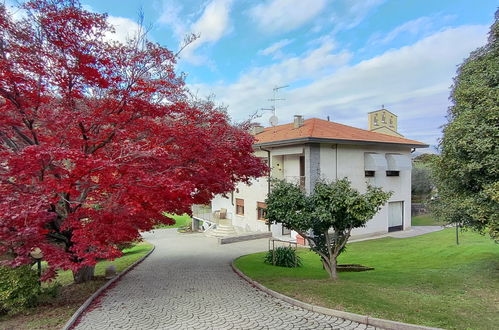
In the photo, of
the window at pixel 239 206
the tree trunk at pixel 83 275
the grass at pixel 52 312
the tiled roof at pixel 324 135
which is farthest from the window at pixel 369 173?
the grass at pixel 52 312

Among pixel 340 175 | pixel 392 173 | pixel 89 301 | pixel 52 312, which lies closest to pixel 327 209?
Answer: pixel 89 301

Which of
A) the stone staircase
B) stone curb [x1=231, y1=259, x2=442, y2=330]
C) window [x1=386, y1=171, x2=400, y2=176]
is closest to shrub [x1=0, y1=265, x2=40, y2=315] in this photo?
stone curb [x1=231, y1=259, x2=442, y2=330]

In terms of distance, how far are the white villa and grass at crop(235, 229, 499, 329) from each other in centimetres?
573

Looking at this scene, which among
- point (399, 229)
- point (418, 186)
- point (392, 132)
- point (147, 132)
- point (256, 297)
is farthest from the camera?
point (392, 132)

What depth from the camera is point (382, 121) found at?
46594mm

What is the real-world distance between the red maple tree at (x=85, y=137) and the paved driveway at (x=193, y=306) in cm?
164

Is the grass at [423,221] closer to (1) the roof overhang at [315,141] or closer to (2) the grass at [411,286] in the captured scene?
(1) the roof overhang at [315,141]

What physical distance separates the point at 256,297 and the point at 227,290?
1308 mm

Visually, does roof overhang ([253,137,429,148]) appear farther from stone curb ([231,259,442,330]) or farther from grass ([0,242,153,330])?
grass ([0,242,153,330])

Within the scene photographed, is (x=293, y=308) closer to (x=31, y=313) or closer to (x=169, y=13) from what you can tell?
(x=31, y=313)

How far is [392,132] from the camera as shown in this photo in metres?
46.8

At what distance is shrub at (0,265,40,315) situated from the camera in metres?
7.77

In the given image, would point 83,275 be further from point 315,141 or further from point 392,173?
point 392,173

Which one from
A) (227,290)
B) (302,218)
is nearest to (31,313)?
(227,290)
